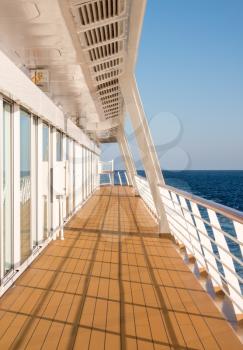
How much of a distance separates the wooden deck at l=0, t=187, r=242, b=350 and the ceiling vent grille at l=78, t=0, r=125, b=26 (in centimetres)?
202

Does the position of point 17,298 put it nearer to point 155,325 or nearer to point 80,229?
point 155,325

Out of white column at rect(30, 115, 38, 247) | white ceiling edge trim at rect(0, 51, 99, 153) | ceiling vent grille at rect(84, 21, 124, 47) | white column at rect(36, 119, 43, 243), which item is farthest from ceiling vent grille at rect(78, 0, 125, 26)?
white column at rect(36, 119, 43, 243)

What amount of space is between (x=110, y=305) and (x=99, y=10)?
6.86 ft

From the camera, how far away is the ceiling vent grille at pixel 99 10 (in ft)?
8.87

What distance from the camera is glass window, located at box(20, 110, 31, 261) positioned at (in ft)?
10.3

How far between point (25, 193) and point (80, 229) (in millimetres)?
2096

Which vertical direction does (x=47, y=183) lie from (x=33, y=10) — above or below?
below

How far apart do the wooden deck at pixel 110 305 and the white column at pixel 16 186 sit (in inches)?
9.4

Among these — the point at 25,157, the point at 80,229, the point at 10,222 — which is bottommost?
the point at 80,229

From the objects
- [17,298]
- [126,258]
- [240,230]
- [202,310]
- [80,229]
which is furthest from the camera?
[80,229]

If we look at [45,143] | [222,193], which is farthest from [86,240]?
[222,193]

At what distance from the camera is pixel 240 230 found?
1777mm

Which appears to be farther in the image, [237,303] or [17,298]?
[17,298]

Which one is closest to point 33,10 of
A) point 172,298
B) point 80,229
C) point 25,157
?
point 25,157
